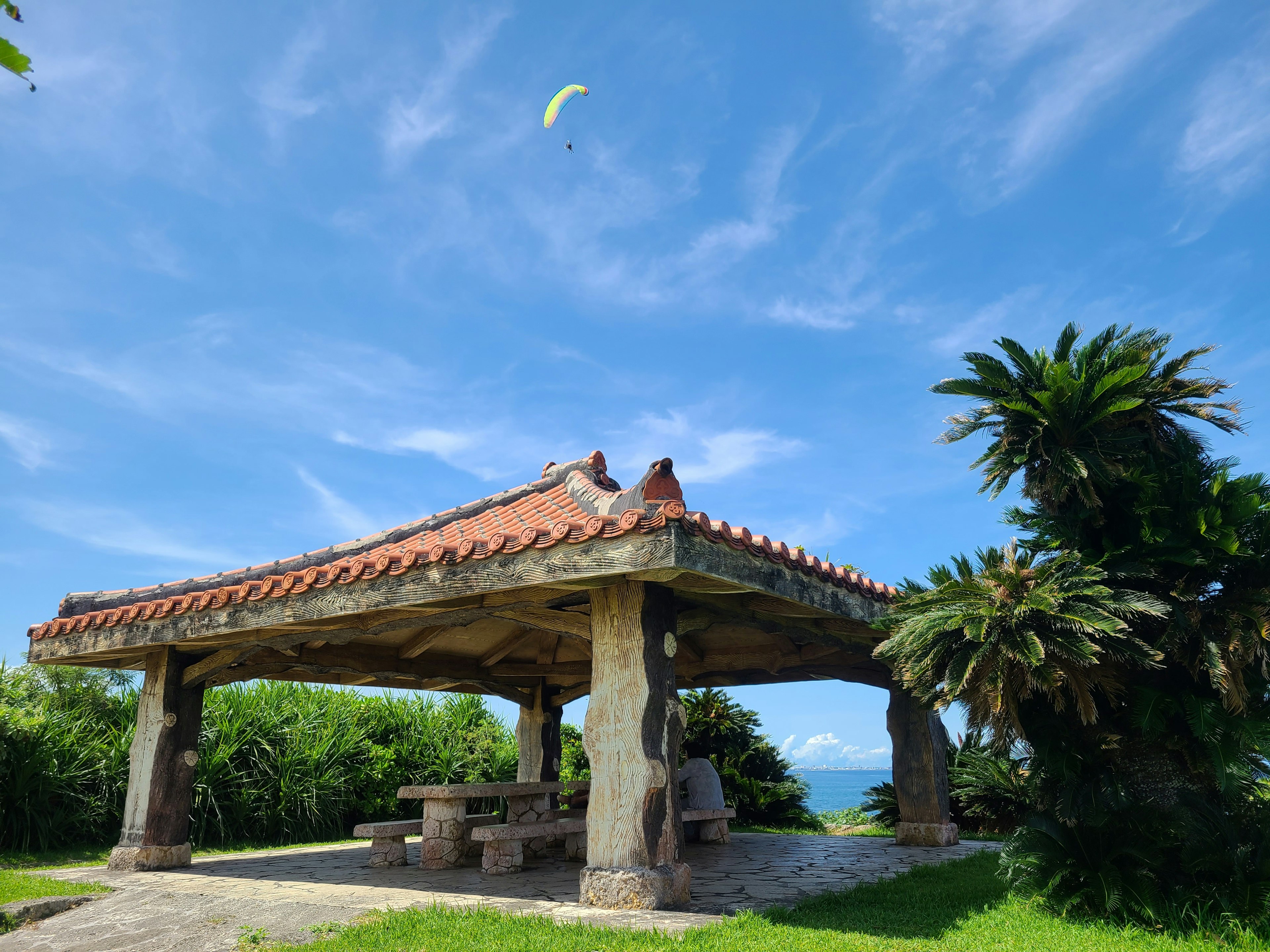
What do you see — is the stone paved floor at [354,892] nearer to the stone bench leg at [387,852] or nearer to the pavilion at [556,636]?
the stone bench leg at [387,852]

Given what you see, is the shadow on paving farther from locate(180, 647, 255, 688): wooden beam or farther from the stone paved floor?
locate(180, 647, 255, 688): wooden beam

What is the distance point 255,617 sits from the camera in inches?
296

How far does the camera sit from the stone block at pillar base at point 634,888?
18.9 ft

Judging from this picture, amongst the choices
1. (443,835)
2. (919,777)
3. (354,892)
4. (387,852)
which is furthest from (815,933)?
(387,852)

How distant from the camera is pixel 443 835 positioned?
894 cm

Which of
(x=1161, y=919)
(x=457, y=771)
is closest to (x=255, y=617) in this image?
(x=1161, y=919)

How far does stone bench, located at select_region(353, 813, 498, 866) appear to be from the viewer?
8.78m

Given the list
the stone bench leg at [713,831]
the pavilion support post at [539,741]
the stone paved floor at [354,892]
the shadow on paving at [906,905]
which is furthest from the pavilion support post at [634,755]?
the pavilion support post at [539,741]

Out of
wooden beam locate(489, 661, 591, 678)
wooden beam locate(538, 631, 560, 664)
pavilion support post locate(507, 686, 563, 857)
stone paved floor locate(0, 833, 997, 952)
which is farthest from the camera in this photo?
pavilion support post locate(507, 686, 563, 857)

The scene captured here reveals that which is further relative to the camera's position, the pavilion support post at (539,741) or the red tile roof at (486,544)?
the pavilion support post at (539,741)

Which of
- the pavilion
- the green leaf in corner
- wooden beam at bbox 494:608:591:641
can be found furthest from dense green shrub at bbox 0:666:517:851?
the green leaf in corner

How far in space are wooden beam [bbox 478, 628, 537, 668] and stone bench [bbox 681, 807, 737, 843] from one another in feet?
9.46

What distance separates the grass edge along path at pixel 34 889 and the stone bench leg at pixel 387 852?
2407 millimetres

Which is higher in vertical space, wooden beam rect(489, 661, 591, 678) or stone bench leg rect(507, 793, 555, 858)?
wooden beam rect(489, 661, 591, 678)
